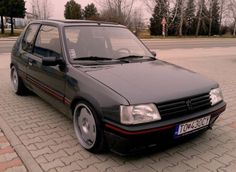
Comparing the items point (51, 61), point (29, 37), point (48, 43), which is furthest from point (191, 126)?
point (29, 37)

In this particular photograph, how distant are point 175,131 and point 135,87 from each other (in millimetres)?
669

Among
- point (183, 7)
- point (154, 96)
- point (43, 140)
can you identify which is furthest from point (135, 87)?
point (183, 7)

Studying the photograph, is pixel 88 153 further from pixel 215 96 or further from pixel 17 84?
pixel 17 84

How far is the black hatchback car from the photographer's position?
10.3ft

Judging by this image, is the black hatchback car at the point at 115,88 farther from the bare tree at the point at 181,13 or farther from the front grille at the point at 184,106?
the bare tree at the point at 181,13

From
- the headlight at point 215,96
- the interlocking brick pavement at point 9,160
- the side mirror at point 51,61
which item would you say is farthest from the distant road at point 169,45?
the headlight at point 215,96

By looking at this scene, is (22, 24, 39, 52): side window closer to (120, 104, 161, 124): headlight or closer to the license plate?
(120, 104, 161, 124): headlight

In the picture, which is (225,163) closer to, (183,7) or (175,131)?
(175,131)

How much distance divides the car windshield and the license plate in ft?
4.91

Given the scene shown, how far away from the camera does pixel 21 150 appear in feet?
12.3

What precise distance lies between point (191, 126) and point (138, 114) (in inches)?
29.6

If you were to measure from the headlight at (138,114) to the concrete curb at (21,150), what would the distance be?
1.15 meters

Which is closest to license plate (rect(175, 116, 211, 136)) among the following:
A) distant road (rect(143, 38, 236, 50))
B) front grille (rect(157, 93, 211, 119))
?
front grille (rect(157, 93, 211, 119))

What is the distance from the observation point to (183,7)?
46531 millimetres
